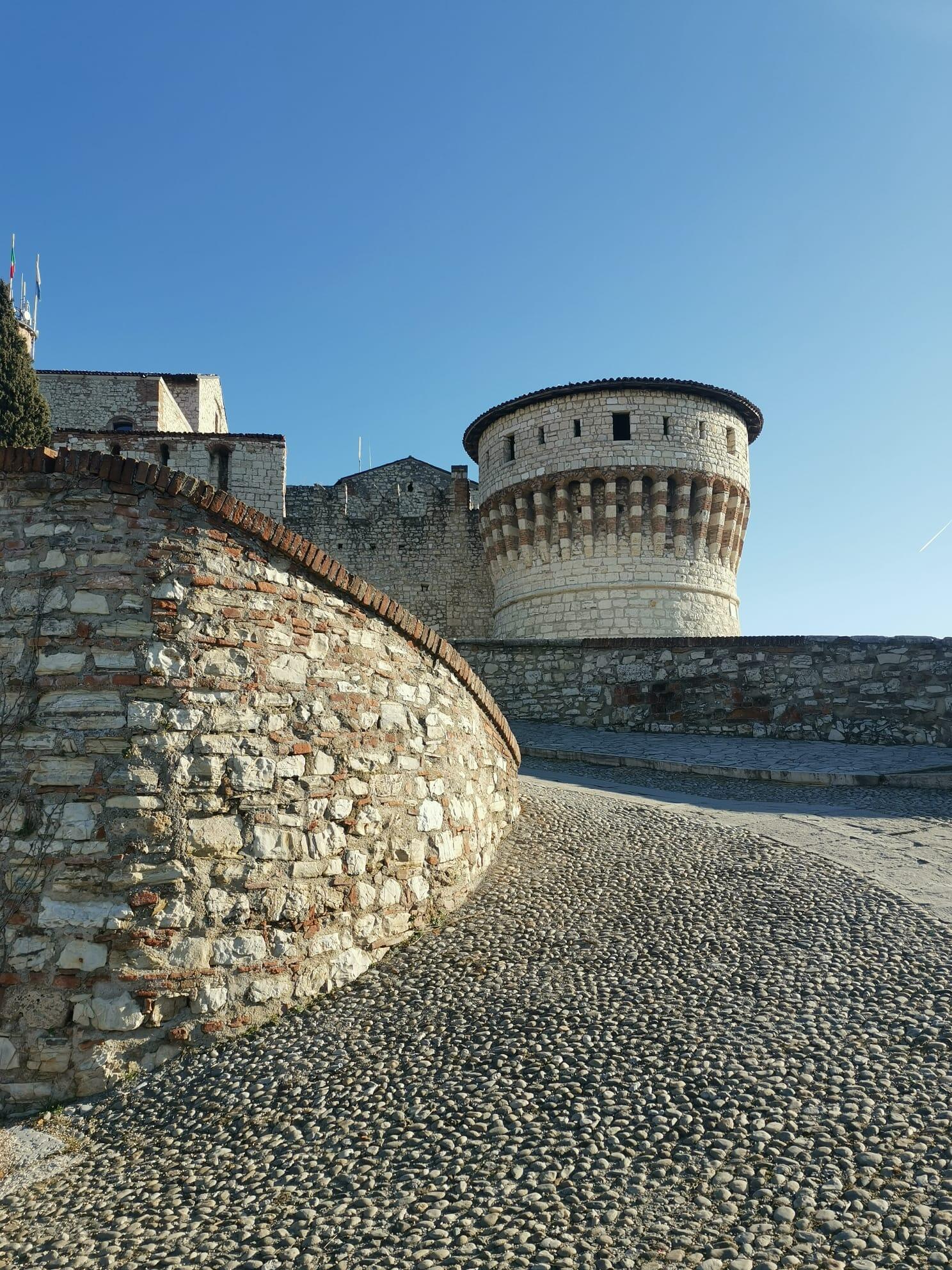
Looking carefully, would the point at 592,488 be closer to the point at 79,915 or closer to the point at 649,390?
the point at 649,390

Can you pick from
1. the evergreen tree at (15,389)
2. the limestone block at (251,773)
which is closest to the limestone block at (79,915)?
the limestone block at (251,773)

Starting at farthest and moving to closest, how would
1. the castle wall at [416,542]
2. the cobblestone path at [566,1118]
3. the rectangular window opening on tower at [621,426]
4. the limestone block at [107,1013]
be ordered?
the castle wall at [416,542] < the rectangular window opening on tower at [621,426] < the limestone block at [107,1013] < the cobblestone path at [566,1118]

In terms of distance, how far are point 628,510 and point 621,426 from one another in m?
1.92

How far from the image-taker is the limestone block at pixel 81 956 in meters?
4.15

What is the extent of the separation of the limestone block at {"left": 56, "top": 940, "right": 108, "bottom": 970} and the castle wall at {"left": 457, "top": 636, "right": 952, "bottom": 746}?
9907 mm

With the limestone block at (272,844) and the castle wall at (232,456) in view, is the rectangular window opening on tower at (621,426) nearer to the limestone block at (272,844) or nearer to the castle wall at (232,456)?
the castle wall at (232,456)

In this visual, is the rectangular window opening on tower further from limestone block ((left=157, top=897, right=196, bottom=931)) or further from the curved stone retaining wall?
limestone block ((left=157, top=897, right=196, bottom=931))

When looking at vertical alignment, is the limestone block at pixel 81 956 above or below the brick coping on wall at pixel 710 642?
below

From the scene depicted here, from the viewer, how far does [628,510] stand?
1872cm

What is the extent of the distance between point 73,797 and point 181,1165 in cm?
178

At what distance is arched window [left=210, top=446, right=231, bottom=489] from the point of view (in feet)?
68.7

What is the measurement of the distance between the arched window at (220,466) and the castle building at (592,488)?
34mm

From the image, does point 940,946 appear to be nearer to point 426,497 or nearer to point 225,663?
point 225,663

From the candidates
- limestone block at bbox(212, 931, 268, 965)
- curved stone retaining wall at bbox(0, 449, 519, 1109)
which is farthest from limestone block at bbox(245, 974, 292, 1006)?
limestone block at bbox(212, 931, 268, 965)
